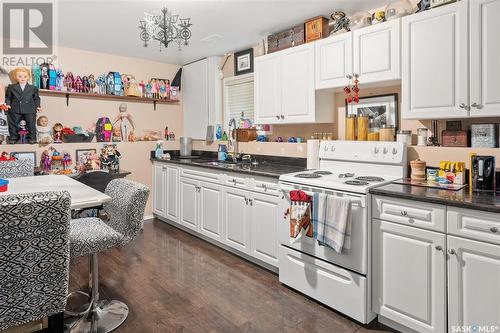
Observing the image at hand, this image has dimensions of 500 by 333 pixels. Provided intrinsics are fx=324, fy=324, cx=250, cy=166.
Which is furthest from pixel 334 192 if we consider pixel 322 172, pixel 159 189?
pixel 159 189

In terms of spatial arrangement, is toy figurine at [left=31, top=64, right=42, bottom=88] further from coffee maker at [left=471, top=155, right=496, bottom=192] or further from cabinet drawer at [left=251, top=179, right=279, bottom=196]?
coffee maker at [left=471, top=155, right=496, bottom=192]

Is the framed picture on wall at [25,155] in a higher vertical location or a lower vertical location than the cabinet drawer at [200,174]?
higher

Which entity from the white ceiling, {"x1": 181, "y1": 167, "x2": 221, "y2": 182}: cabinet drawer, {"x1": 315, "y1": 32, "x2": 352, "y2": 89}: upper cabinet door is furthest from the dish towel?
the white ceiling

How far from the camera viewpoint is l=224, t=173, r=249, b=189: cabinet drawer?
3.19 meters

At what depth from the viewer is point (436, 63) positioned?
2.24m

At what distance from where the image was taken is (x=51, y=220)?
1301 millimetres

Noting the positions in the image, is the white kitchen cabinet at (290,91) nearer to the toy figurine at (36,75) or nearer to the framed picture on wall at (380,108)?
the framed picture on wall at (380,108)

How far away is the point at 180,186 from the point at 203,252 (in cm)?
108

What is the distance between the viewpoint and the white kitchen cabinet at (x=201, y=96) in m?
4.71

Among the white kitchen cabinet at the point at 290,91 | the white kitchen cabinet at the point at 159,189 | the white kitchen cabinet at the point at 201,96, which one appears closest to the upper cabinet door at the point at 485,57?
the white kitchen cabinet at the point at 290,91

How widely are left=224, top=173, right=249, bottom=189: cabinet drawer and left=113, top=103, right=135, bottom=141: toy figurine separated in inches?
83.8

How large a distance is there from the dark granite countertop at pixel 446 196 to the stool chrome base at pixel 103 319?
6.28 ft

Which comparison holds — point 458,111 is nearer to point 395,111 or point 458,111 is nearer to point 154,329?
point 395,111

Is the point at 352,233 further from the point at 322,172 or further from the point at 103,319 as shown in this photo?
the point at 103,319
